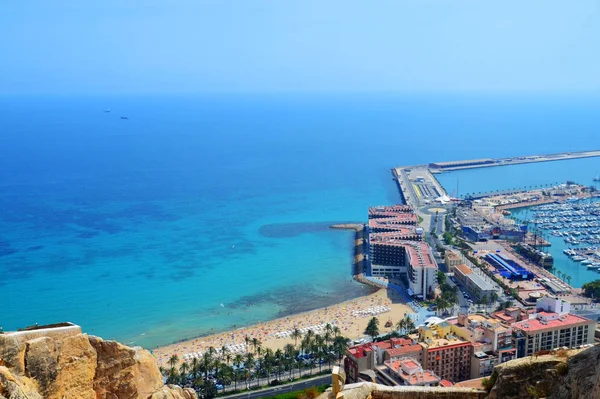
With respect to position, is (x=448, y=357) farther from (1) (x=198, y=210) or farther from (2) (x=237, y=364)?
(1) (x=198, y=210)

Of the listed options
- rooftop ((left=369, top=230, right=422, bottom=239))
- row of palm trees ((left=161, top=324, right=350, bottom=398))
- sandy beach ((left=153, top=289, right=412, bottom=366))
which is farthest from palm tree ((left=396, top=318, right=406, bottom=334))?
rooftop ((left=369, top=230, right=422, bottom=239))

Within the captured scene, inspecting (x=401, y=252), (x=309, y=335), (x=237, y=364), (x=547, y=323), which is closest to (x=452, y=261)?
(x=401, y=252)

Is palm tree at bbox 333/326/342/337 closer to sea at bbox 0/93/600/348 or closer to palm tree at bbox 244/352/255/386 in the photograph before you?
palm tree at bbox 244/352/255/386

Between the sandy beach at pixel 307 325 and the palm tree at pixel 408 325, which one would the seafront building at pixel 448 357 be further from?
the sandy beach at pixel 307 325

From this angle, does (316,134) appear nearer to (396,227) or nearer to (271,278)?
(396,227)

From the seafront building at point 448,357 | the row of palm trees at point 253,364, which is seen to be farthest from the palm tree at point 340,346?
the seafront building at point 448,357

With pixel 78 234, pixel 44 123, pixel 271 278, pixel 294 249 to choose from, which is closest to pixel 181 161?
pixel 78 234
